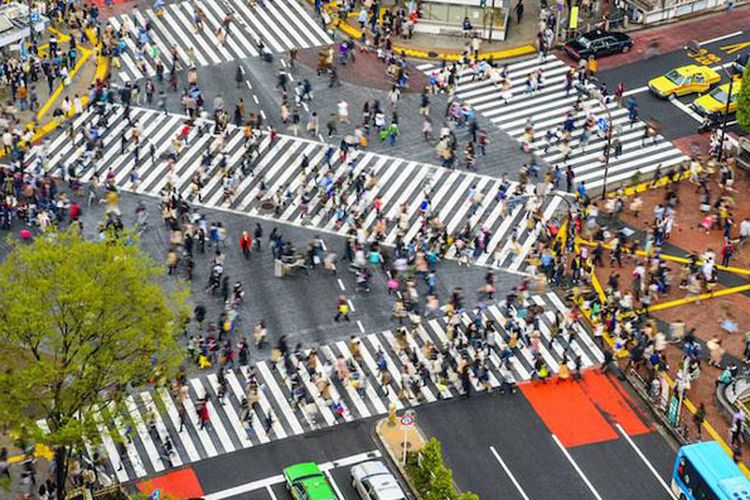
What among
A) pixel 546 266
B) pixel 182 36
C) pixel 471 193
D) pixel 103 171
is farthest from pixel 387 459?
pixel 182 36

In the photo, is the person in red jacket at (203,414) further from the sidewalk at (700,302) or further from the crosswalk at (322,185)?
the sidewalk at (700,302)

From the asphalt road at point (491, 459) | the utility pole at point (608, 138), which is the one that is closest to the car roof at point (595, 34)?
the utility pole at point (608, 138)

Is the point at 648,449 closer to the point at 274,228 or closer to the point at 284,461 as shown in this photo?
the point at 284,461

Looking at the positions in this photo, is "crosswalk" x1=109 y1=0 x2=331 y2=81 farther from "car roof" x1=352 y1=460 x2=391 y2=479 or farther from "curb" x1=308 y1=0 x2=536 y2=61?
"car roof" x1=352 y1=460 x2=391 y2=479

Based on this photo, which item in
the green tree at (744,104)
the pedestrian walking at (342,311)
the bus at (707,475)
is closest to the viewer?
the bus at (707,475)

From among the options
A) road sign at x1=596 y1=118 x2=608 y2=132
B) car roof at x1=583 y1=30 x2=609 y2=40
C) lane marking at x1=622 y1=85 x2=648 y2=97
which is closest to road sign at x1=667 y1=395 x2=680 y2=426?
road sign at x1=596 y1=118 x2=608 y2=132
